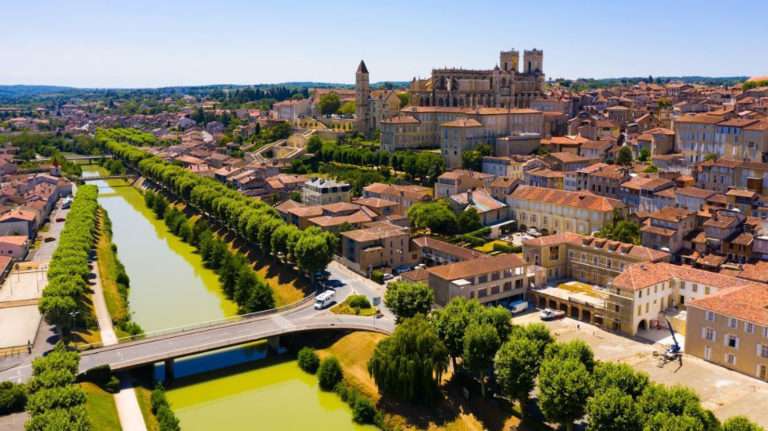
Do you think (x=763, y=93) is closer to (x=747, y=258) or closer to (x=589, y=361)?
(x=747, y=258)

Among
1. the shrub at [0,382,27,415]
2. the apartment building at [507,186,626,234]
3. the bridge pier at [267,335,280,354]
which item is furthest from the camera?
the apartment building at [507,186,626,234]

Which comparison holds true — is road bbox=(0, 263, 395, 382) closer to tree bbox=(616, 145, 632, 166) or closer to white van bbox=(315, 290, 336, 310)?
white van bbox=(315, 290, 336, 310)

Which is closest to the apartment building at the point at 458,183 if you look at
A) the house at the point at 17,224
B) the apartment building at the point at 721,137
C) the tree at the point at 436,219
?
the tree at the point at 436,219

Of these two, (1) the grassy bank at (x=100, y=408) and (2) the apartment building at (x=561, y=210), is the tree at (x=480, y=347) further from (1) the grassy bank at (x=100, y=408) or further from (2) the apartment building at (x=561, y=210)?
(2) the apartment building at (x=561, y=210)

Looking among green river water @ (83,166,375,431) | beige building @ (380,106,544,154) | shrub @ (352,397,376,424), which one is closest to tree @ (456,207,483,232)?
beige building @ (380,106,544,154)

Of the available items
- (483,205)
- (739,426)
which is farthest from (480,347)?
(483,205)

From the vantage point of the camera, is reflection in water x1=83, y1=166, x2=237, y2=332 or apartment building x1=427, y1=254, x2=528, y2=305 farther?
reflection in water x1=83, y1=166, x2=237, y2=332

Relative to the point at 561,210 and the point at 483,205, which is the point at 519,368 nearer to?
the point at 561,210

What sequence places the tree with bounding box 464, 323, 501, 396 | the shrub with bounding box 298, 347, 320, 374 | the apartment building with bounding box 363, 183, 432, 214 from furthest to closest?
the apartment building with bounding box 363, 183, 432, 214
the shrub with bounding box 298, 347, 320, 374
the tree with bounding box 464, 323, 501, 396
